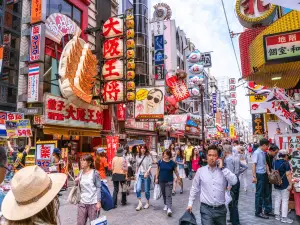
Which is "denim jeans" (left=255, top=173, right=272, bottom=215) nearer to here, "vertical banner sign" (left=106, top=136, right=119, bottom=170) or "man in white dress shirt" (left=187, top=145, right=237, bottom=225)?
"man in white dress shirt" (left=187, top=145, right=237, bottom=225)

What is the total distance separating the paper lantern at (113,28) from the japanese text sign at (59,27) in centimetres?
207

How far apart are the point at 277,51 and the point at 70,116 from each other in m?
11.7

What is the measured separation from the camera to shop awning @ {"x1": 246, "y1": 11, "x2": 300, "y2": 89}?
7.83 metres

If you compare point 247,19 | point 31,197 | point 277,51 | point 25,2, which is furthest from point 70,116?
point 31,197

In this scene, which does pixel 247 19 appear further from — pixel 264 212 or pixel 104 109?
pixel 104 109

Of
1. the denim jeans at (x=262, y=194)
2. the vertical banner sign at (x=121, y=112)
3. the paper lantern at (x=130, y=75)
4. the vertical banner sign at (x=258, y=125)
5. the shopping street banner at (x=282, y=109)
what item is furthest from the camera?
the vertical banner sign at (x=258, y=125)

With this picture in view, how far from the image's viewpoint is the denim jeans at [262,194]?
23.5 feet

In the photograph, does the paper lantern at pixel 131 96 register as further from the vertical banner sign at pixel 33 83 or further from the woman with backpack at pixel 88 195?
the woman with backpack at pixel 88 195

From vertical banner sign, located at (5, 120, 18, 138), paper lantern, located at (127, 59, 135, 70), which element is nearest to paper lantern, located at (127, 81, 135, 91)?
paper lantern, located at (127, 59, 135, 70)

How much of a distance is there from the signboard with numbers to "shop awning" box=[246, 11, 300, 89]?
13 centimetres

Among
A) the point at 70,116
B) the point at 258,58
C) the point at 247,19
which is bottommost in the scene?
the point at 70,116

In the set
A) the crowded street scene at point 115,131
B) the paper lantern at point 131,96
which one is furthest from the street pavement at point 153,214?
the paper lantern at point 131,96

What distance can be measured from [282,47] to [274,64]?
0.59m

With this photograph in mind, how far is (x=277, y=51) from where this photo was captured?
6.65 m
